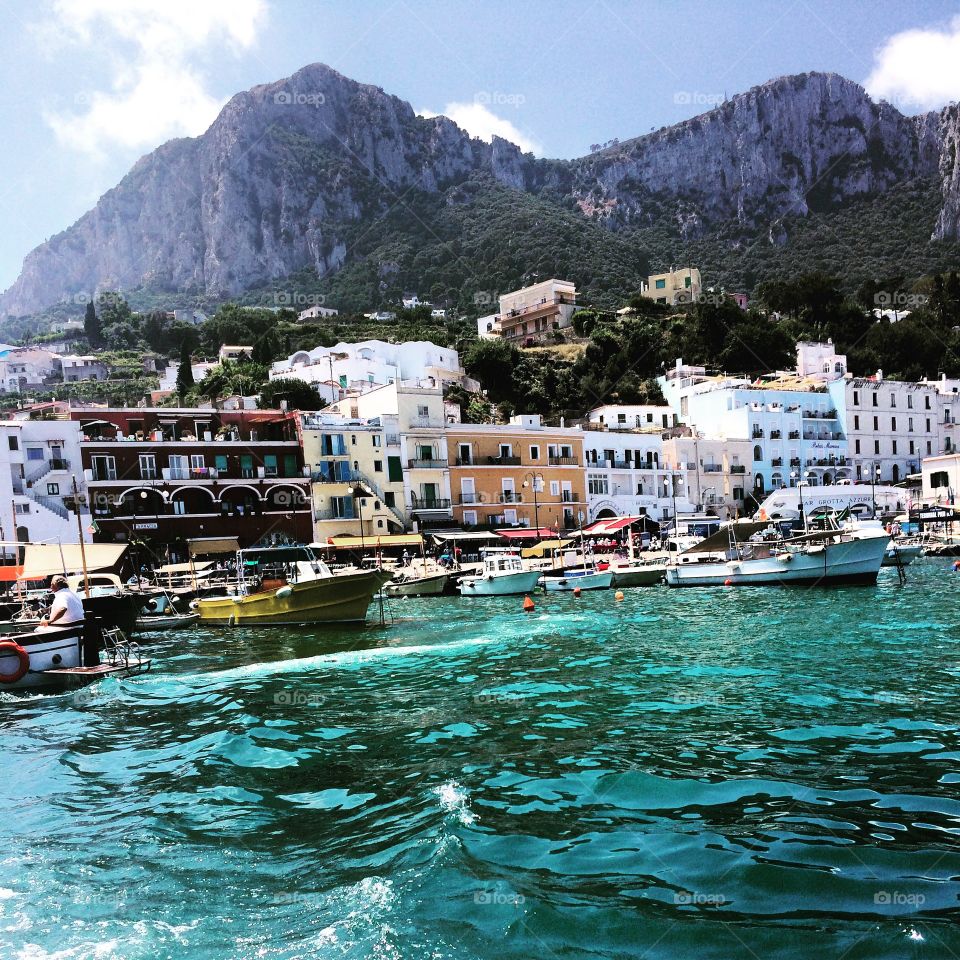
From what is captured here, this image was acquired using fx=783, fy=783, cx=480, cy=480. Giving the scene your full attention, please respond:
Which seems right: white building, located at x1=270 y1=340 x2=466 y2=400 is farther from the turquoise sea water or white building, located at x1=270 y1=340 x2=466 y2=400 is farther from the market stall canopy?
the turquoise sea water

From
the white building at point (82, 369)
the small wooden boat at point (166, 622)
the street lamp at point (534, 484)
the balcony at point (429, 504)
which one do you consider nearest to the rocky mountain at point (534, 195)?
the white building at point (82, 369)

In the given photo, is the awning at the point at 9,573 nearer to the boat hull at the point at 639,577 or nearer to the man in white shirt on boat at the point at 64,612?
the man in white shirt on boat at the point at 64,612

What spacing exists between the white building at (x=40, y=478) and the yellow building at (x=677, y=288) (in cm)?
8552

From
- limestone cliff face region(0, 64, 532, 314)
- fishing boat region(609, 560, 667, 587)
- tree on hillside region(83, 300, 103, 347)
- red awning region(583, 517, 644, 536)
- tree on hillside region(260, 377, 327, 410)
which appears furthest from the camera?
limestone cliff face region(0, 64, 532, 314)

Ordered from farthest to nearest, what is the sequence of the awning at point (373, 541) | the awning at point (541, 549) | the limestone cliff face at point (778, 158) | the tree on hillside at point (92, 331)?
the limestone cliff face at point (778, 158), the tree on hillside at point (92, 331), the awning at point (541, 549), the awning at point (373, 541)

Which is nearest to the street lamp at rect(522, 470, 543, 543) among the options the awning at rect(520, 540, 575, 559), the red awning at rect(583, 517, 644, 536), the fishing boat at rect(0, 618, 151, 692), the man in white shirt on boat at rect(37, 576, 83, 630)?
the red awning at rect(583, 517, 644, 536)

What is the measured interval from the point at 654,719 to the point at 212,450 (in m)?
41.8

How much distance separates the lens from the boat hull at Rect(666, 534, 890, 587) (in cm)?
3206

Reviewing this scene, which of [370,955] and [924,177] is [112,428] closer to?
[370,955]

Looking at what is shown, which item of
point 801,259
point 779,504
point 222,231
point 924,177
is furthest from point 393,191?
point 779,504

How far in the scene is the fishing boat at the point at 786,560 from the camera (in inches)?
1268

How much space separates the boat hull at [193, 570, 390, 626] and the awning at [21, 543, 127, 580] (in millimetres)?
8395

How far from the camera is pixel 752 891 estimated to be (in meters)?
5.97

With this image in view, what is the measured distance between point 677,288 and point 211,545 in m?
86.7
